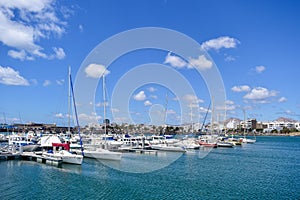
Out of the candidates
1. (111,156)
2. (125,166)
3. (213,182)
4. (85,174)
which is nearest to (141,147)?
(111,156)

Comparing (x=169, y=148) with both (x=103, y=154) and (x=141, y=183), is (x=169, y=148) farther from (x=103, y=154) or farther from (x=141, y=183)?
(x=141, y=183)

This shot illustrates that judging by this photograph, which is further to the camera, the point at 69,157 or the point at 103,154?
the point at 103,154

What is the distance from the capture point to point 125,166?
32.9 meters

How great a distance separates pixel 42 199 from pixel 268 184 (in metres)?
20.1

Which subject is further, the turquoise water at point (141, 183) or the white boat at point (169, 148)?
the white boat at point (169, 148)

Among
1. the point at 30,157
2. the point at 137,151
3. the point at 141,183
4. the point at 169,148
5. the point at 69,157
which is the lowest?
the point at 141,183

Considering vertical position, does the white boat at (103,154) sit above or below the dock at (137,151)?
above

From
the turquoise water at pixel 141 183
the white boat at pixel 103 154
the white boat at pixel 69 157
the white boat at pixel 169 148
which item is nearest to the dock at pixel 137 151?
the white boat at pixel 169 148

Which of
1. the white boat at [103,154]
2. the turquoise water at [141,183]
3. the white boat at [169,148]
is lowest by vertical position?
the turquoise water at [141,183]

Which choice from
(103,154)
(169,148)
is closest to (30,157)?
(103,154)

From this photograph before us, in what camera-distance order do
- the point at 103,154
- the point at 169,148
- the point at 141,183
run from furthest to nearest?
1. the point at 169,148
2. the point at 103,154
3. the point at 141,183

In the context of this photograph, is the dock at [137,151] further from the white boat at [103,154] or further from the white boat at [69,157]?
the white boat at [69,157]

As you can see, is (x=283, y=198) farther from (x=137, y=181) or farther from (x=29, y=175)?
(x=29, y=175)

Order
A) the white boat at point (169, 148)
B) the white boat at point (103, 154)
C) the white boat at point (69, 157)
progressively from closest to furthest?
the white boat at point (69, 157)
the white boat at point (103, 154)
the white boat at point (169, 148)
